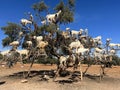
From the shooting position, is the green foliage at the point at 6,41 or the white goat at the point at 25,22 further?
the green foliage at the point at 6,41

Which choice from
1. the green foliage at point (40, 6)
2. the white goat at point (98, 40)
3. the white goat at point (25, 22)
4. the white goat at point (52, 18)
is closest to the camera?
the white goat at point (52, 18)

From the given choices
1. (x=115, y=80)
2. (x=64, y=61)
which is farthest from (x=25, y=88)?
(x=115, y=80)

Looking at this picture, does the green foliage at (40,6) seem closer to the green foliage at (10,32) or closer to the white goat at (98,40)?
the green foliage at (10,32)

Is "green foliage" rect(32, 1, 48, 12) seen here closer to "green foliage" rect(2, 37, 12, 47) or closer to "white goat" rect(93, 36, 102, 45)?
"green foliage" rect(2, 37, 12, 47)

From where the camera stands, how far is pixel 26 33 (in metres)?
25.8

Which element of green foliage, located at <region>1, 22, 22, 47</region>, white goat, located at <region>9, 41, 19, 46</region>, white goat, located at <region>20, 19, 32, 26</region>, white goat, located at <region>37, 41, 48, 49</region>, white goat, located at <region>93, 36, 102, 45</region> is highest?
white goat, located at <region>20, 19, 32, 26</region>

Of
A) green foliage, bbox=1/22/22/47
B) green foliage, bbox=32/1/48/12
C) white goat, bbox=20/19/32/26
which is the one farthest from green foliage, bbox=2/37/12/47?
green foliage, bbox=32/1/48/12

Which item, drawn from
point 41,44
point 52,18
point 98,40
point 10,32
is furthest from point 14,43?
→ point 98,40

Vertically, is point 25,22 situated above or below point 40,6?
below

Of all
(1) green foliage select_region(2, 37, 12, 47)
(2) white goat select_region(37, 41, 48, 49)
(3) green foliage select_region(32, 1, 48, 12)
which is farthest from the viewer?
(1) green foliage select_region(2, 37, 12, 47)

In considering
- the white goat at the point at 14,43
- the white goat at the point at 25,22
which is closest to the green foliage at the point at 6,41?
the white goat at the point at 14,43

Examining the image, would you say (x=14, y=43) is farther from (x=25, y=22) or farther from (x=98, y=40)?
(x=98, y=40)

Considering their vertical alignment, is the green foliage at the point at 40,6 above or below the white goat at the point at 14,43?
above

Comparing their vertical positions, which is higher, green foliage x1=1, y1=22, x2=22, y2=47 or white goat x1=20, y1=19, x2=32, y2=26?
white goat x1=20, y1=19, x2=32, y2=26
